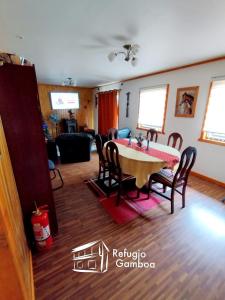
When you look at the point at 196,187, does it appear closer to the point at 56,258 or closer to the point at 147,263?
the point at 147,263

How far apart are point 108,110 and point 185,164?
4740 mm

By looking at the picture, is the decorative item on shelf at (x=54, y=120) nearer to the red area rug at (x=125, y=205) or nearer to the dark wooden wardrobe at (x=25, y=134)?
the red area rug at (x=125, y=205)

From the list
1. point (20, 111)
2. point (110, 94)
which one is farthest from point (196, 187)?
point (110, 94)

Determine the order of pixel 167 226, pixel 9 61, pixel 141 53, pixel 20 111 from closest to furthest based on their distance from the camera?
pixel 9 61, pixel 20 111, pixel 167 226, pixel 141 53

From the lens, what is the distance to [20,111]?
52.3 inches

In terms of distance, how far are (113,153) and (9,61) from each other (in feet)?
5.06

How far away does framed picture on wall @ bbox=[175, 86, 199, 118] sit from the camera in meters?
3.22

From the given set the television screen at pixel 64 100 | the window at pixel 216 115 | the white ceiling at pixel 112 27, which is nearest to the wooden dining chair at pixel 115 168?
the white ceiling at pixel 112 27

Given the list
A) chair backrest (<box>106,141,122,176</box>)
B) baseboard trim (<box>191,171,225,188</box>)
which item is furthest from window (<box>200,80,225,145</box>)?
chair backrest (<box>106,141,122,176</box>)

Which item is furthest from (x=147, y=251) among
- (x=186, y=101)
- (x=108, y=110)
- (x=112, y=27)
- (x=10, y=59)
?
(x=108, y=110)

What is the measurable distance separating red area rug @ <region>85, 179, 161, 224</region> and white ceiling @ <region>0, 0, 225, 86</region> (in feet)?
7.81

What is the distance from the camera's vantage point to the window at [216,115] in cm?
283

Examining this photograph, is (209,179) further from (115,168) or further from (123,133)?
(123,133)

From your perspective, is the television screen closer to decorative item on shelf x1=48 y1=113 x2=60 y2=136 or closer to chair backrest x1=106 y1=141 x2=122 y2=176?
decorative item on shelf x1=48 y1=113 x2=60 y2=136
